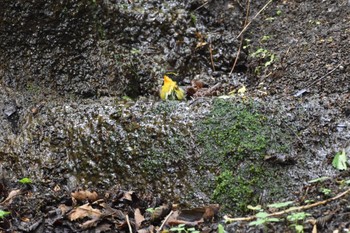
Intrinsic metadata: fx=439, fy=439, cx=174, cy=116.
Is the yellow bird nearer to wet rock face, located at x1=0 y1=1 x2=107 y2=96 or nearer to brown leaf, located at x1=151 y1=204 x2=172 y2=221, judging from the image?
wet rock face, located at x1=0 y1=1 x2=107 y2=96

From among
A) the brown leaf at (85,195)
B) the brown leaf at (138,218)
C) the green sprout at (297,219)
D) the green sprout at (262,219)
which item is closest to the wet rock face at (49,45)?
the brown leaf at (85,195)

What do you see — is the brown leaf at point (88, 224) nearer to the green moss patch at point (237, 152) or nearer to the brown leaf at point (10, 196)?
the brown leaf at point (10, 196)

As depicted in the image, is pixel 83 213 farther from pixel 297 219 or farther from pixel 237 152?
pixel 297 219

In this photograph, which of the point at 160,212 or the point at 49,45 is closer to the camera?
the point at 160,212

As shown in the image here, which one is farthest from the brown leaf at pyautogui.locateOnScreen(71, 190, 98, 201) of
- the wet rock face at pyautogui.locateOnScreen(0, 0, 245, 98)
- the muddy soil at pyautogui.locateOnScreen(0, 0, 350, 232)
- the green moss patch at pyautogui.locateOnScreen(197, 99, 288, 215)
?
the wet rock face at pyautogui.locateOnScreen(0, 0, 245, 98)

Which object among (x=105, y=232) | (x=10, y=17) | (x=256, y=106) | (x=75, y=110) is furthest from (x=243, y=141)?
(x=10, y=17)

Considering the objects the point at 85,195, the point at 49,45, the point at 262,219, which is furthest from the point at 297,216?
the point at 49,45

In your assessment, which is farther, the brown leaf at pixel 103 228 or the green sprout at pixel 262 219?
the brown leaf at pixel 103 228
